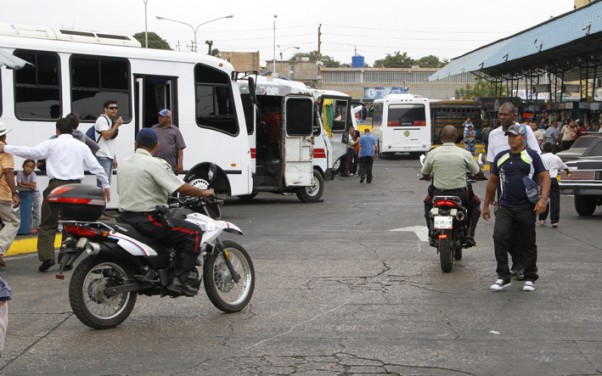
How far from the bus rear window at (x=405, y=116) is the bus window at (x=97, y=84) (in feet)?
96.3

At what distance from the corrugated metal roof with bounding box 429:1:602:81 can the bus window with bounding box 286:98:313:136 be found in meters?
9.71

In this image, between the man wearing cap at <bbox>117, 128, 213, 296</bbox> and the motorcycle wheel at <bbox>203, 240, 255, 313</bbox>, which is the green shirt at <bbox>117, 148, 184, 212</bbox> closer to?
the man wearing cap at <bbox>117, 128, 213, 296</bbox>

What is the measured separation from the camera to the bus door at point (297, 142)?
67.0ft

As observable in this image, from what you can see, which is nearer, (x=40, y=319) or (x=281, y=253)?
(x=40, y=319)

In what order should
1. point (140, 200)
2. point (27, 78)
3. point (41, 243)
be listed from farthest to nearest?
point (27, 78)
point (41, 243)
point (140, 200)

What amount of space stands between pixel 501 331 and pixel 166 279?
9.64ft

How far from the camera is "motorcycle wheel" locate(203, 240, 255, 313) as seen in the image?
7.94 meters

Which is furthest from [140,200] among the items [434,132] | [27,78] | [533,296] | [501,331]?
[434,132]

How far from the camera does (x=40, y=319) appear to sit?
806 centimetres

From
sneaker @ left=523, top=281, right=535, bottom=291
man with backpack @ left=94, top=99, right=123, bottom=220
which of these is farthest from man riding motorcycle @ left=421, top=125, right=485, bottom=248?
man with backpack @ left=94, top=99, right=123, bottom=220

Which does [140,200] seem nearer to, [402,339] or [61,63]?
[402,339]

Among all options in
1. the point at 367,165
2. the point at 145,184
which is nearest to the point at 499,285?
the point at 145,184

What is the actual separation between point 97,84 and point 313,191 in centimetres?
705

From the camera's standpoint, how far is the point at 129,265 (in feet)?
25.0
